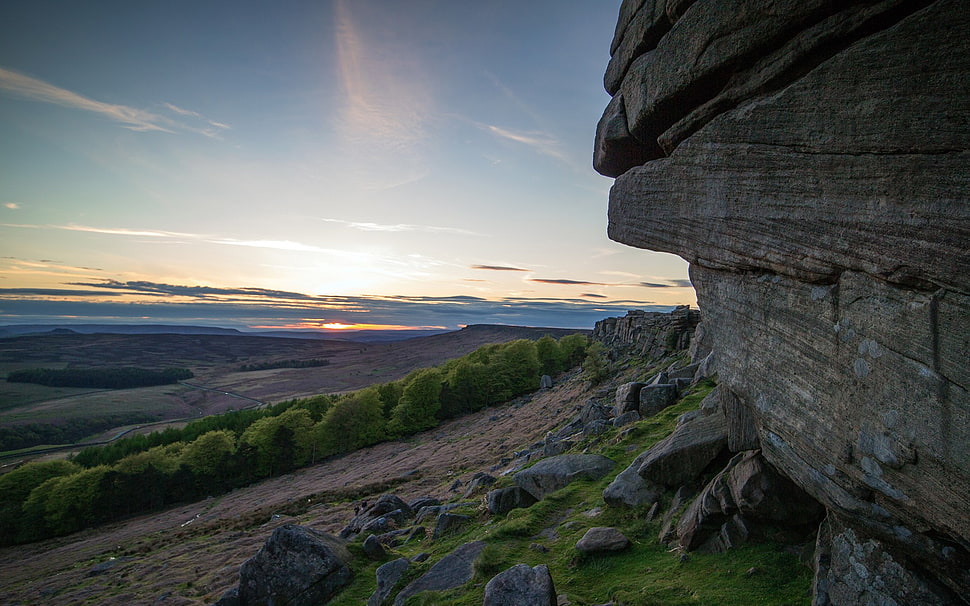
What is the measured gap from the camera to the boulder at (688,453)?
15008mm

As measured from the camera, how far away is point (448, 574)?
15.9 m

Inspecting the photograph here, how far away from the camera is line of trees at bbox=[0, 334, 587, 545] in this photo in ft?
221

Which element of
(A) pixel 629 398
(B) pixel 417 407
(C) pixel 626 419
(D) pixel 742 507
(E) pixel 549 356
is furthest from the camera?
(E) pixel 549 356

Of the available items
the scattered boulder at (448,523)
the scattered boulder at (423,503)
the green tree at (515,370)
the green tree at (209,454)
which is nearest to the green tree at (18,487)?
the green tree at (209,454)

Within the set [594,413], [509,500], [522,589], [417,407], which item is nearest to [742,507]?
[522,589]

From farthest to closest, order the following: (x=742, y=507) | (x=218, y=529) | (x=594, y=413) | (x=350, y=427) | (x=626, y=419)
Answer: (x=350, y=427)
(x=218, y=529)
(x=594, y=413)
(x=626, y=419)
(x=742, y=507)

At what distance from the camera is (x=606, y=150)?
17.8 meters

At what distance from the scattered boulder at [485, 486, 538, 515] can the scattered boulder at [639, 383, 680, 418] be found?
9.80m

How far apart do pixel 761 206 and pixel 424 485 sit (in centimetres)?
3636

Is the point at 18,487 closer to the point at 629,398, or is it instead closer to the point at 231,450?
the point at 231,450

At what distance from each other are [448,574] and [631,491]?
Answer: 7.31 metres

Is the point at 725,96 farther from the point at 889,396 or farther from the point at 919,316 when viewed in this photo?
the point at 889,396

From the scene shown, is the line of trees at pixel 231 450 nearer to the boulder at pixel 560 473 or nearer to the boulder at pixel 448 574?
the boulder at pixel 560 473

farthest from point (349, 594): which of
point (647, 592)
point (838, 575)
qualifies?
point (838, 575)
